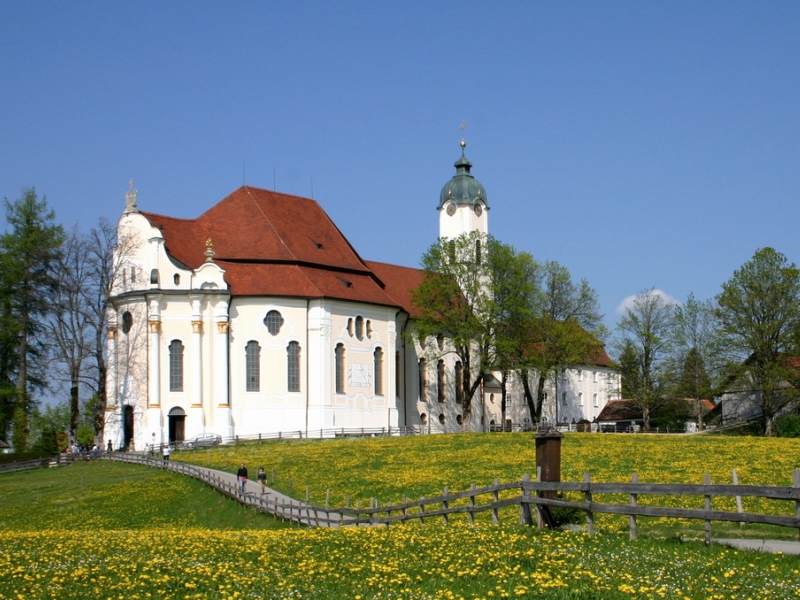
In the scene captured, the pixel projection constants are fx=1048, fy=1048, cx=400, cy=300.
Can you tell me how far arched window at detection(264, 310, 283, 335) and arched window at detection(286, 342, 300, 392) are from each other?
4.68 feet

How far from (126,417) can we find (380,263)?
28.9m

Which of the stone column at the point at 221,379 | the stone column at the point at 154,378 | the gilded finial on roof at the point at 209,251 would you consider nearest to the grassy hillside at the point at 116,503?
the stone column at the point at 154,378

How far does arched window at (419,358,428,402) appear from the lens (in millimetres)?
84562

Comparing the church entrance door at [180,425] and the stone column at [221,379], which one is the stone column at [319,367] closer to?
the stone column at [221,379]

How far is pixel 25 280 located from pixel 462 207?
4059 cm

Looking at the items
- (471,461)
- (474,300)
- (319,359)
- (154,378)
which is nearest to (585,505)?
(471,461)

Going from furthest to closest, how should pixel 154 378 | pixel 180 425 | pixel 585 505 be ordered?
1. pixel 180 425
2. pixel 154 378
3. pixel 585 505

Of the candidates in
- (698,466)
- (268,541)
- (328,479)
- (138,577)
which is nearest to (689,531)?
(268,541)

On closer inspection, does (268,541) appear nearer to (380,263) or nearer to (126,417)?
(126,417)

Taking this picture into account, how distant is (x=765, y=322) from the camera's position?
70750mm

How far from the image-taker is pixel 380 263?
299ft

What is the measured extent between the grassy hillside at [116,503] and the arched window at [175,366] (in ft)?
43.4

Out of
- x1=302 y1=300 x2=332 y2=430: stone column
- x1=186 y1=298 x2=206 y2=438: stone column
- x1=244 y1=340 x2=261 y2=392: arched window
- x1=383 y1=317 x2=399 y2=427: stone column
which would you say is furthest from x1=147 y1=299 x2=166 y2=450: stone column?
x1=383 y1=317 x2=399 y2=427: stone column

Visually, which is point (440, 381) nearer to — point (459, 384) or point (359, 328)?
point (459, 384)
